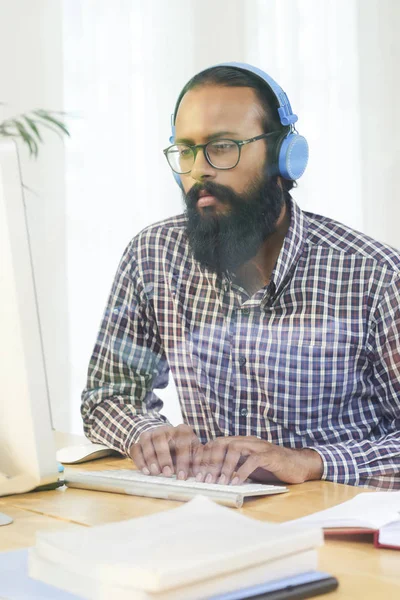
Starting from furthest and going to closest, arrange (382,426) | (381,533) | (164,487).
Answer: (382,426) < (164,487) < (381,533)

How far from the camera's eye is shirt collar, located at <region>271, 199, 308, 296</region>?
1557 mm

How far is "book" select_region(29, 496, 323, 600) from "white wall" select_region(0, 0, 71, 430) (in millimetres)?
1832

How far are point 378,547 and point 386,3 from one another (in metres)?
1.59

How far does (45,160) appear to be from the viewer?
7.90ft

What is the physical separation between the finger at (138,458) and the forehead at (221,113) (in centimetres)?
82

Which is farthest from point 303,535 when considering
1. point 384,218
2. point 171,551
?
point 384,218

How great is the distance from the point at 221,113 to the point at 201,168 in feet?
0.43

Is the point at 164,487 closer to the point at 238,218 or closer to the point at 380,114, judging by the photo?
the point at 238,218

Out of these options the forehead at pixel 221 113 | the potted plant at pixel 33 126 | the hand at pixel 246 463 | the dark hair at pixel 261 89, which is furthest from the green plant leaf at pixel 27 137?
the hand at pixel 246 463

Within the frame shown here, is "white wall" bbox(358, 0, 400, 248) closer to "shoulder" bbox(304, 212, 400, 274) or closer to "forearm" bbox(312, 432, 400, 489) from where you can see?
"shoulder" bbox(304, 212, 400, 274)

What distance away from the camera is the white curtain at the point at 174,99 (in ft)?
6.79

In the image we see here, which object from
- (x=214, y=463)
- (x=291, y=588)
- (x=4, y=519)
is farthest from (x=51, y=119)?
(x=291, y=588)

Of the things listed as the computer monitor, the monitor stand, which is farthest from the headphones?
the monitor stand

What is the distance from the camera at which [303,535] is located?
0.61m
